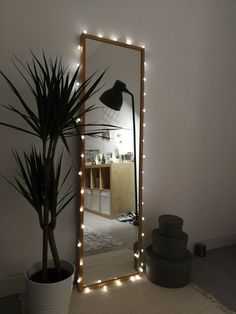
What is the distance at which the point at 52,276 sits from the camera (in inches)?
65.3

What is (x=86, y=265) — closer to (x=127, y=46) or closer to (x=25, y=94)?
(x=25, y=94)

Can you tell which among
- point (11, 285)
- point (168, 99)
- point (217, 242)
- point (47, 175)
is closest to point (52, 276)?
point (11, 285)

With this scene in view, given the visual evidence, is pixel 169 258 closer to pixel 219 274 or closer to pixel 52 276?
pixel 219 274

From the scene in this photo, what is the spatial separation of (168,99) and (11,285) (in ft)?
6.24

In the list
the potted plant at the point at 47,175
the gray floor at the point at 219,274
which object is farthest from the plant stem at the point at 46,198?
the gray floor at the point at 219,274

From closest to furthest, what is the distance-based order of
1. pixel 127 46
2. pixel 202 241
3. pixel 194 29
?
pixel 127 46, pixel 194 29, pixel 202 241

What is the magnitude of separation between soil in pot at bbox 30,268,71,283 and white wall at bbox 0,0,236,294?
305 mm

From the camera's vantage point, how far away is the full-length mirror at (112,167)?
2002mm

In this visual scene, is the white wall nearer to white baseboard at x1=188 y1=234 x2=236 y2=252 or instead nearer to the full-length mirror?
white baseboard at x1=188 y1=234 x2=236 y2=252

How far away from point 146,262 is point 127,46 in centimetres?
172

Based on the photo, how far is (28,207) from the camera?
1.93 meters

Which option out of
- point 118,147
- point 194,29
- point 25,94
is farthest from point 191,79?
point 25,94

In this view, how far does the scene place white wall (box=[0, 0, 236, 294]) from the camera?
185 centimetres

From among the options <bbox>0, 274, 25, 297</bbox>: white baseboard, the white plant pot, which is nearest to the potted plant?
the white plant pot
